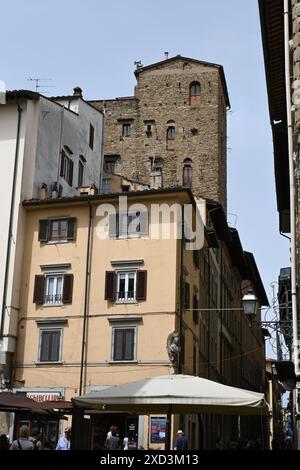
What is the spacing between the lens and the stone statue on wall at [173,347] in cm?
2658

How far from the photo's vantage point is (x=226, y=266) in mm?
43406

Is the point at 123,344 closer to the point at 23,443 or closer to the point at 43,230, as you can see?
the point at 43,230

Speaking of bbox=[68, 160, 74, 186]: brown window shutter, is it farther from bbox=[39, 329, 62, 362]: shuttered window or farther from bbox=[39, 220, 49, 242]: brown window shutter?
bbox=[39, 329, 62, 362]: shuttered window

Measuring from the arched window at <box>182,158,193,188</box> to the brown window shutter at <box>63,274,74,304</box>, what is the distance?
28396 mm

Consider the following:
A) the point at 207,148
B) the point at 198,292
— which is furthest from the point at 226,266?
the point at 207,148

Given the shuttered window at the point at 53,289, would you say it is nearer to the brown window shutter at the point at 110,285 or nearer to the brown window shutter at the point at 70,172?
the brown window shutter at the point at 110,285

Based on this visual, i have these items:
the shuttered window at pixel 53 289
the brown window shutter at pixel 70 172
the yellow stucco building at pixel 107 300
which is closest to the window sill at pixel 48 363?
the yellow stucco building at pixel 107 300

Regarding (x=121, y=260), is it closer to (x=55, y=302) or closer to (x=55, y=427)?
(x=55, y=302)

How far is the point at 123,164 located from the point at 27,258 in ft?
94.8

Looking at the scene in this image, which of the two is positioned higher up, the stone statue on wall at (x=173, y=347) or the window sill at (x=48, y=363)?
the stone statue on wall at (x=173, y=347)

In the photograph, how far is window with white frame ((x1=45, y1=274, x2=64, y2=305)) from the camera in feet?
95.1

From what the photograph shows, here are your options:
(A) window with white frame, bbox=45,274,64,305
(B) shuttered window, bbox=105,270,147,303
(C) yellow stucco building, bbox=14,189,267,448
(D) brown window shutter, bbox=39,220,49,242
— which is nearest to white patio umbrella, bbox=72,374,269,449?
(C) yellow stucco building, bbox=14,189,267,448

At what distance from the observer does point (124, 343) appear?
90.3 ft

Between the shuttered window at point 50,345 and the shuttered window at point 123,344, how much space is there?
2308 millimetres
